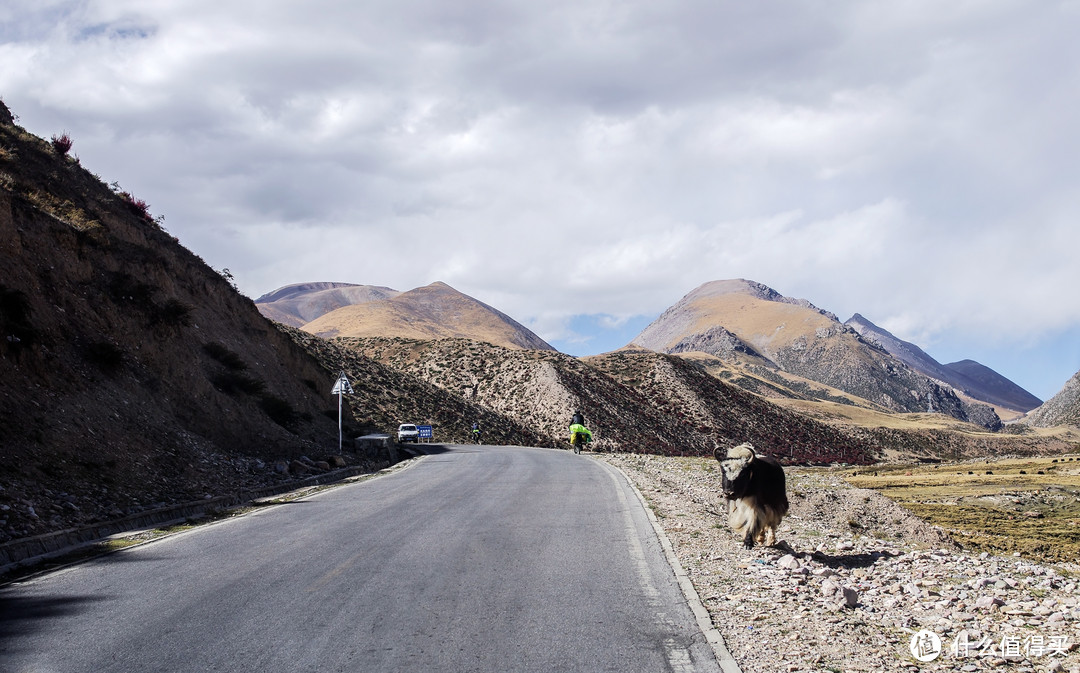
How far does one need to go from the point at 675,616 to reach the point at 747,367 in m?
167

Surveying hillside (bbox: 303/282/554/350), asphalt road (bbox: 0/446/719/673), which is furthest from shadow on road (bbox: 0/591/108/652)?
hillside (bbox: 303/282/554/350)

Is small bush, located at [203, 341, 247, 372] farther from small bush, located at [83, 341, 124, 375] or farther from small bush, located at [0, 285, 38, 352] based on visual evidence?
small bush, located at [0, 285, 38, 352]

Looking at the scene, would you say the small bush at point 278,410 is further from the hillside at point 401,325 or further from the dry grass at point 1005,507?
the hillside at point 401,325

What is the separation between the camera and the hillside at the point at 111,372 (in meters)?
12.9

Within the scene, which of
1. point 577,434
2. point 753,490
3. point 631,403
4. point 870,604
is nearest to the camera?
point 870,604

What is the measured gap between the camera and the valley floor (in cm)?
559

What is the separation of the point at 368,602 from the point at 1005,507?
999 inches

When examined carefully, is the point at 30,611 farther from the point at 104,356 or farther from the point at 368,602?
the point at 104,356

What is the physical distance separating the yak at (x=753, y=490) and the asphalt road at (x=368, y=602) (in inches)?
50.5

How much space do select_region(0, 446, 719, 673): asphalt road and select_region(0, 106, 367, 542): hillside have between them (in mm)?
3110

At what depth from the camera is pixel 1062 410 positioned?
116 meters

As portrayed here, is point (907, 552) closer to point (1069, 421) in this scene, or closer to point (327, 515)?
point (327, 515)

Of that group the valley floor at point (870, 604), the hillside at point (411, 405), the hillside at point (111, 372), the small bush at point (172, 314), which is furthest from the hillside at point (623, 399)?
the valley floor at point (870, 604)

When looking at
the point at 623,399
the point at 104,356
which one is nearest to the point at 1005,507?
the point at 104,356
